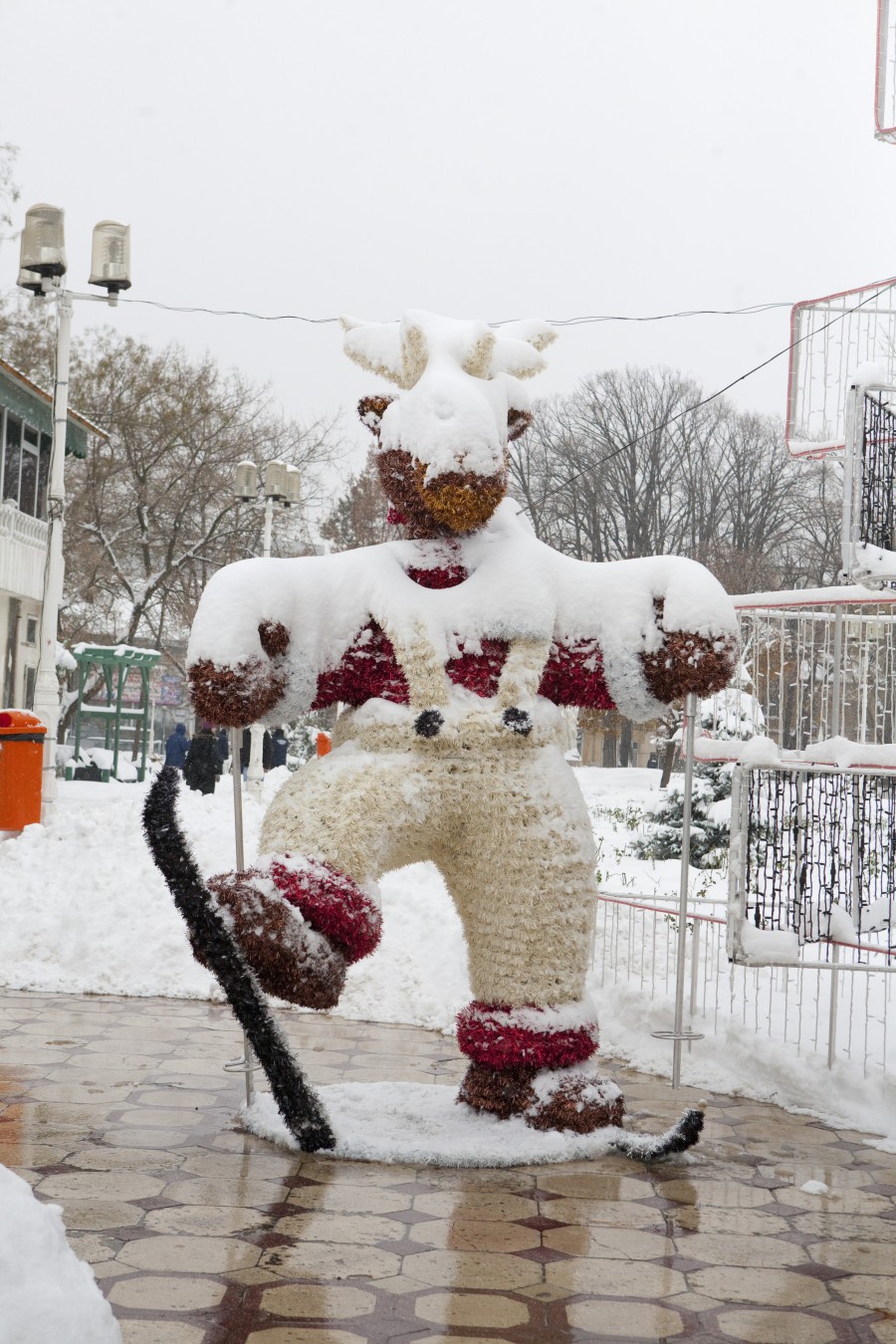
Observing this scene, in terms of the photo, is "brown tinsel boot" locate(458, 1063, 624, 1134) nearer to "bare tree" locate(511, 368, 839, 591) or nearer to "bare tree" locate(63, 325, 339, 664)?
"bare tree" locate(63, 325, 339, 664)

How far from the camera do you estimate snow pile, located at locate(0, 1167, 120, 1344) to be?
2.31m

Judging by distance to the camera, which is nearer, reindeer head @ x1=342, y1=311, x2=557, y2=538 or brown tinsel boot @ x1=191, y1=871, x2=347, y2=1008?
brown tinsel boot @ x1=191, y1=871, x2=347, y2=1008

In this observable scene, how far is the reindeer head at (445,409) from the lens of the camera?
4.68 metres

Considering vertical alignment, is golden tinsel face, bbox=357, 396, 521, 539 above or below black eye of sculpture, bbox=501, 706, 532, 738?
above

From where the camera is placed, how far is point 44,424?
20.5 m

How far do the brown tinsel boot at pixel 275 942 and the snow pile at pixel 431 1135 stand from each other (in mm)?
657

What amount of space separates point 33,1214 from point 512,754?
247 centimetres

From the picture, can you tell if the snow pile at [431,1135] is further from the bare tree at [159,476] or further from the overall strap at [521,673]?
the bare tree at [159,476]

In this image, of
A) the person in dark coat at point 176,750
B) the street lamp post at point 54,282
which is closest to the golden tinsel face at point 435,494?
the street lamp post at point 54,282

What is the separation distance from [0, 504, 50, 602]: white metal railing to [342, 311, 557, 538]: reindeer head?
1443cm

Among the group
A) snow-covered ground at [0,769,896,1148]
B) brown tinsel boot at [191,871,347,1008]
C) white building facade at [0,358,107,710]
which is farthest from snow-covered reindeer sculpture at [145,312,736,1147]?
white building facade at [0,358,107,710]

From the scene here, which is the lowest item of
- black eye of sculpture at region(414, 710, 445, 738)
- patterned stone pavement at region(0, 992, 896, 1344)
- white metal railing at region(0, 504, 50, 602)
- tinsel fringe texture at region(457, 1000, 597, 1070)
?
patterned stone pavement at region(0, 992, 896, 1344)

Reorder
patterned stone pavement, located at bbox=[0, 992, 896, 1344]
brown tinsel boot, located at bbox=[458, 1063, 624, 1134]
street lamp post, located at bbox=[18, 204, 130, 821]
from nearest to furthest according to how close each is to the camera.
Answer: patterned stone pavement, located at bbox=[0, 992, 896, 1344]
brown tinsel boot, located at bbox=[458, 1063, 624, 1134]
street lamp post, located at bbox=[18, 204, 130, 821]

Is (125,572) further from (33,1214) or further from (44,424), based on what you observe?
(33,1214)
